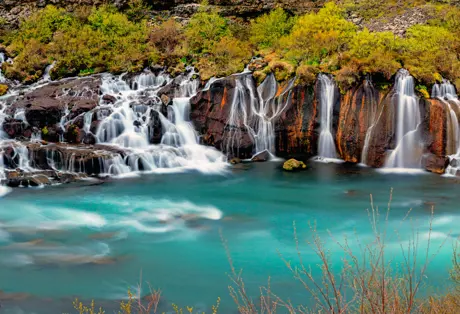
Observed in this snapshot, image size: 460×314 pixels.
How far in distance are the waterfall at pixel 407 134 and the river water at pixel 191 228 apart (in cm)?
112

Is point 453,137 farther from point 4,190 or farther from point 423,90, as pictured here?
point 4,190

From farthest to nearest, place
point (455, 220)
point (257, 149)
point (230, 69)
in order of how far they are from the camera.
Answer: point (230, 69) < point (257, 149) < point (455, 220)

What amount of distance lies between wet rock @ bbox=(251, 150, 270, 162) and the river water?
4.15ft

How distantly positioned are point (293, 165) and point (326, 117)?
2968mm

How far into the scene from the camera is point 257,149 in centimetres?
1823

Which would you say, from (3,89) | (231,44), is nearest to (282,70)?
(231,44)

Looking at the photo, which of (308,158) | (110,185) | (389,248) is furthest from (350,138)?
(110,185)

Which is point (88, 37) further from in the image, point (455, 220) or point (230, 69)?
point (455, 220)

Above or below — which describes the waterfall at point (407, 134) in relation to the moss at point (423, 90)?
below

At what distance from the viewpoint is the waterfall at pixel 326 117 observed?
17688mm

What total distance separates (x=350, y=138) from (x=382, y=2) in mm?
13237

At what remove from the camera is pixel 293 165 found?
16203 mm

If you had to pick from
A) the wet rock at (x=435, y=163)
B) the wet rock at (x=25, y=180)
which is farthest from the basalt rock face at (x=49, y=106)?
the wet rock at (x=435, y=163)

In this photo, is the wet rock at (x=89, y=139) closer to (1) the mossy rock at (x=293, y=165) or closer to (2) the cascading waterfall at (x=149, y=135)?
(2) the cascading waterfall at (x=149, y=135)
